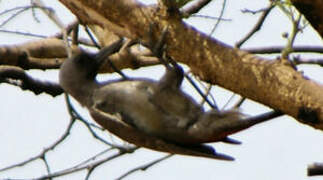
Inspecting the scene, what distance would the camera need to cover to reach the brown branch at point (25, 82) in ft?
15.6

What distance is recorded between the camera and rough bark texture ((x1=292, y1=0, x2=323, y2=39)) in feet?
10.3

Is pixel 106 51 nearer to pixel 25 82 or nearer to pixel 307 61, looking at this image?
pixel 25 82

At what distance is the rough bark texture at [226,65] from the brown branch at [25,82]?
121cm

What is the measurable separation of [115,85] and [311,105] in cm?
142

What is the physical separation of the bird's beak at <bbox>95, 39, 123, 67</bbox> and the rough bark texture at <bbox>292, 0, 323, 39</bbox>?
1.47 meters

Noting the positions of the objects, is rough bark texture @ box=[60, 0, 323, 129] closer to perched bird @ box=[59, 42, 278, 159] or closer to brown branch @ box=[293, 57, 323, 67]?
brown branch @ box=[293, 57, 323, 67]

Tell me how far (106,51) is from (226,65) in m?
1.29

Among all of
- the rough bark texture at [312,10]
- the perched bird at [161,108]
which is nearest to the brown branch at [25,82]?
the perched bird at [161,108]

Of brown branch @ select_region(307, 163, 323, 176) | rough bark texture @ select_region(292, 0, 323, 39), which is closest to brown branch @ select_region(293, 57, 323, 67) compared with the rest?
rough bark texture @ select_region(292, 0, 323, 39)

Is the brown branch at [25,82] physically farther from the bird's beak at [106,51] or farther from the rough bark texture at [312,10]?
the rough bark texture at [312,10]

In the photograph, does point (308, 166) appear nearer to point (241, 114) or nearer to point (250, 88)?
point (250, 88)

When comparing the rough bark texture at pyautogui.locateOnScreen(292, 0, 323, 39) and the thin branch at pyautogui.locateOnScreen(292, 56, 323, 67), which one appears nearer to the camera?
the rough bark texture at pyautogui.locateOnScreen(292, 0, 323, 39)

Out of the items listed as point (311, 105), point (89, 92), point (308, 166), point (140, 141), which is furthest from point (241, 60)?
point (89, 92)

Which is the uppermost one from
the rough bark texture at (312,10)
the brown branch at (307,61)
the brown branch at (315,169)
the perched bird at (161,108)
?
the rough bark texture at (312,10)
